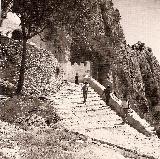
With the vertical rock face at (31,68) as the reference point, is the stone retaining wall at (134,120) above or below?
below

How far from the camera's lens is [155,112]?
8538 cm

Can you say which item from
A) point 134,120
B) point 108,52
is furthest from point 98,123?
point 108,52

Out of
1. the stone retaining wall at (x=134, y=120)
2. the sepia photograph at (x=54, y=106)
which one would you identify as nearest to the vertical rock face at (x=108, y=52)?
the sepia photograph at (x=54, y=106)

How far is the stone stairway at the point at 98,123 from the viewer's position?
16.4 m

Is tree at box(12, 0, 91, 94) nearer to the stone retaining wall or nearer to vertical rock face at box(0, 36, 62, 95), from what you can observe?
vertical rock face at box(0, 36, 62, 95)

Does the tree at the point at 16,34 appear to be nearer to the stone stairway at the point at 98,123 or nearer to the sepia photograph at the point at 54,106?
the sepia photograph at the point at 54,106

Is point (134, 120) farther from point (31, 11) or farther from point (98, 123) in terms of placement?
point (31, 11)

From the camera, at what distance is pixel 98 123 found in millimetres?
19062

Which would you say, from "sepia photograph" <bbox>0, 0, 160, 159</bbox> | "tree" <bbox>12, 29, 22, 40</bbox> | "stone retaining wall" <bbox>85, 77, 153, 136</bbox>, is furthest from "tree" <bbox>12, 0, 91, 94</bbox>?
"tree" <bbox>12, 29, 22, 40</bbox>

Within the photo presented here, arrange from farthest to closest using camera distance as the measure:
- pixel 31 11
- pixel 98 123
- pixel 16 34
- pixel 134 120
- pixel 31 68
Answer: pixel 16 34
pixel 31 68
pixel 31 11
pixel 134 120
pixel 98 123

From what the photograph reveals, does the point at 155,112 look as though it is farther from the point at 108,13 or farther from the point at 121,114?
the point at 121,114

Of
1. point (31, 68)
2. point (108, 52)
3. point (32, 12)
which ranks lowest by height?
point (31, 68)

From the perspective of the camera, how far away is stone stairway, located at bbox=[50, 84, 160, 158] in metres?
16.4

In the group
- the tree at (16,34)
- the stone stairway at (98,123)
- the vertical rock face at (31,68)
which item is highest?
the tree at (16,34)
